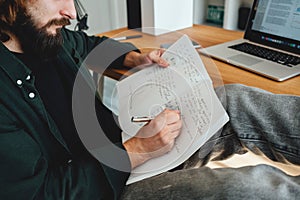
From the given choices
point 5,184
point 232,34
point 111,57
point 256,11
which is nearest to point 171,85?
point 111,57

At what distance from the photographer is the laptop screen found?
3.38 ft

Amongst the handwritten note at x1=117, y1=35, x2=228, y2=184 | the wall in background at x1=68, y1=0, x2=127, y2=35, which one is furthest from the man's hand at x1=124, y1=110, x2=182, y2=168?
the wall in background at x1=68, y1=0, x2=127, y2=35

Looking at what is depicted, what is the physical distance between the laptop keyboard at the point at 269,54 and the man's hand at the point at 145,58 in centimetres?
35

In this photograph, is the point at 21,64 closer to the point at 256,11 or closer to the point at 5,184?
the point at 5,184

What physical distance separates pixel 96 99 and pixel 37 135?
0.26m

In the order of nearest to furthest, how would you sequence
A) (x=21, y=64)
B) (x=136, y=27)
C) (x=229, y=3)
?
1. (x=21, y=64)
2. (x=136, y=27)
3. (x=229, y=3)

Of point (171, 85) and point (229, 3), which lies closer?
point (171, 85)

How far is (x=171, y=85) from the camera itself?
81 centimetres

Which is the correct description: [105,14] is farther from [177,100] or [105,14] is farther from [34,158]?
[34,158]

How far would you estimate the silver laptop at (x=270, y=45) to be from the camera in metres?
0.99

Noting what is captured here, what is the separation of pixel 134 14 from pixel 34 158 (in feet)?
3.47

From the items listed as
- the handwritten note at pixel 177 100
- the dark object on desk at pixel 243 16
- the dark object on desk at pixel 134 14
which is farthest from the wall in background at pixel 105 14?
the handwritten note at pixel 177 100

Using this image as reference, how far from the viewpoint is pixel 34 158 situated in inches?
22.6

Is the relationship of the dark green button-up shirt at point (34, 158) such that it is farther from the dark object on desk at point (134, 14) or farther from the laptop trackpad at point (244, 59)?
Result: the dark object on desk at point (134, 14)
